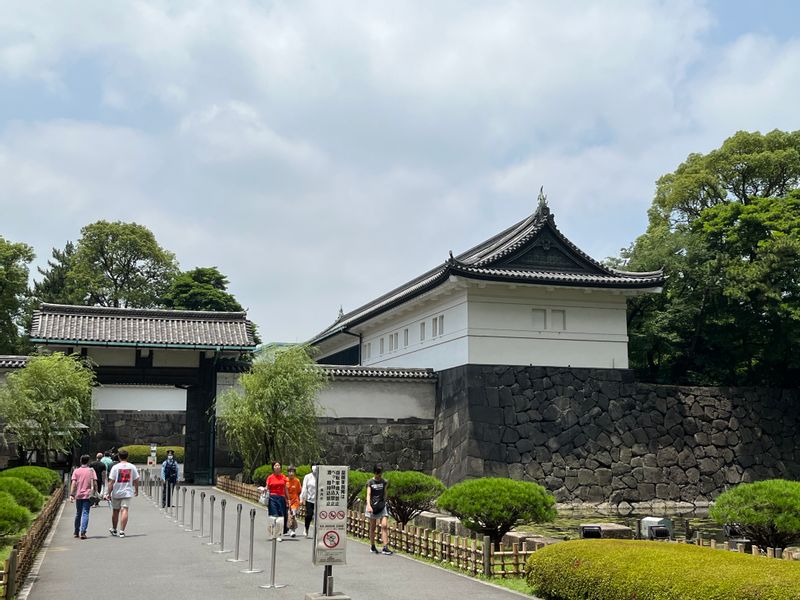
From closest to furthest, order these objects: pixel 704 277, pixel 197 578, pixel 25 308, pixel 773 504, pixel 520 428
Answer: pixel 197 578 → pixel 773 504 → pixel 520 428 → pixel 704 277 → pixel 25 308

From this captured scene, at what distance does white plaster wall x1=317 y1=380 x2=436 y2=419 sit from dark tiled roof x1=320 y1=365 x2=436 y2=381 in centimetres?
29

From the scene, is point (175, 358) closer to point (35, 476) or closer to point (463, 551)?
point (35, 476)

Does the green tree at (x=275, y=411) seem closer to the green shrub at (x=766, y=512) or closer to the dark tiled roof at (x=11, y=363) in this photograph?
the dark tiled roof at (x=11, y=363)

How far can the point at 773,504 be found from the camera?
46.6ft

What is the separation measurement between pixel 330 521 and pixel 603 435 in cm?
1957

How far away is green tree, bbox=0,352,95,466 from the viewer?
24.1 meters

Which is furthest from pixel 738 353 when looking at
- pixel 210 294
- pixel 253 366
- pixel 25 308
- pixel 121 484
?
pixel 25 308

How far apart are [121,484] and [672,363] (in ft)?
A: 83.6

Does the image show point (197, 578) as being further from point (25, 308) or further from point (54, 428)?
point (25, 308)

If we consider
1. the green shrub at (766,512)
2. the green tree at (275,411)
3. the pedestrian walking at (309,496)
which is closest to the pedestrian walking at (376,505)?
the pedestrian walking at (309,496)

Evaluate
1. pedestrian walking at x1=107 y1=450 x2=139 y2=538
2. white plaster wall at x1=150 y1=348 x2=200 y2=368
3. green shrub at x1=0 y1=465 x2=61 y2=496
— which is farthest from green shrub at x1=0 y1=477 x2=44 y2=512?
white plaster wall at x1=150 y1=348 x2=200 y2=368

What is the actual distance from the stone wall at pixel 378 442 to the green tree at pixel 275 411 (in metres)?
1.38

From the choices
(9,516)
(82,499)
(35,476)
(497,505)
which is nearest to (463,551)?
(497,505)

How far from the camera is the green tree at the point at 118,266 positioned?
56969 mm
